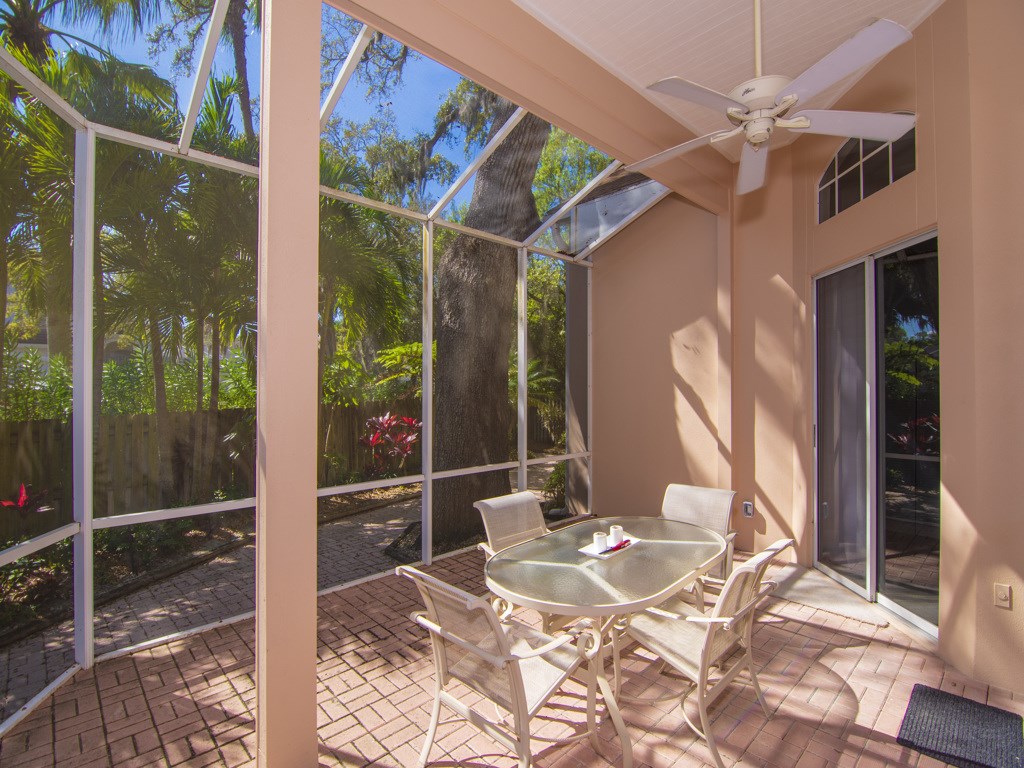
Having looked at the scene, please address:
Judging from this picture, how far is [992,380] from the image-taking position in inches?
118

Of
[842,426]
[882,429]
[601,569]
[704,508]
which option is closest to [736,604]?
[601,569]

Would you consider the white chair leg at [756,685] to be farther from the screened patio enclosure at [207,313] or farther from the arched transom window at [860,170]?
the arched transom window at [860,170]

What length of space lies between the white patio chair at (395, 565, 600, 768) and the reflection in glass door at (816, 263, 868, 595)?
290 cm

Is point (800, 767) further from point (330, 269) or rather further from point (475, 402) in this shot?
point (330, 269)

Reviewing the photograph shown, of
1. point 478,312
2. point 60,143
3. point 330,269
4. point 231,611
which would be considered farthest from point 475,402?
point 60,143

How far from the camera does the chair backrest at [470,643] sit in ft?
6.79

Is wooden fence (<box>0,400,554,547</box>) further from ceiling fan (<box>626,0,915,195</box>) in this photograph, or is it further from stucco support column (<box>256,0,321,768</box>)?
ceiling fan (<box>626,0,915,195</box>)

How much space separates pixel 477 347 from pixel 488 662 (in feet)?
12.0

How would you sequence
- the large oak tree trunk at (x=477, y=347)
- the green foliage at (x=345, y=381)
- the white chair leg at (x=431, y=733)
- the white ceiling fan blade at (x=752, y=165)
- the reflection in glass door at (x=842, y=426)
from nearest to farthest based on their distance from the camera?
1. the white chair leg at (x=431, y=733)
2. the white ceiling fan blade at (x=752, y=165)
3. the reflection in glass door at (x=842, y=426)
4. the green foliage at (x=345, y=381)
5. the large oak tree trunk at (x=477, y=347)

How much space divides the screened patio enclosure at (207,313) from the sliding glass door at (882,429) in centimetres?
238

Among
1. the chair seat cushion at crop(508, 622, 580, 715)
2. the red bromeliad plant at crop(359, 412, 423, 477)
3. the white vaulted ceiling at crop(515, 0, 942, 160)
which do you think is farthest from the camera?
the red bromeliad plant at crop(359, 412, 423, 477)

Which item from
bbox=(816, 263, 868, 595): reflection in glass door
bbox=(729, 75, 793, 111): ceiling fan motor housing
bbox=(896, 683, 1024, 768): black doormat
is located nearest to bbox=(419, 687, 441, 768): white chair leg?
bbox=(896, 683, 1024, 768): black doormat

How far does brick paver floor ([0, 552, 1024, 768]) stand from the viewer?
2469 millimetres

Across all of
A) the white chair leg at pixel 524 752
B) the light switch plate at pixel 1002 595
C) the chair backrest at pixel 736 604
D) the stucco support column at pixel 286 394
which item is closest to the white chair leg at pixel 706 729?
the chair backrest at pixel 736 604
